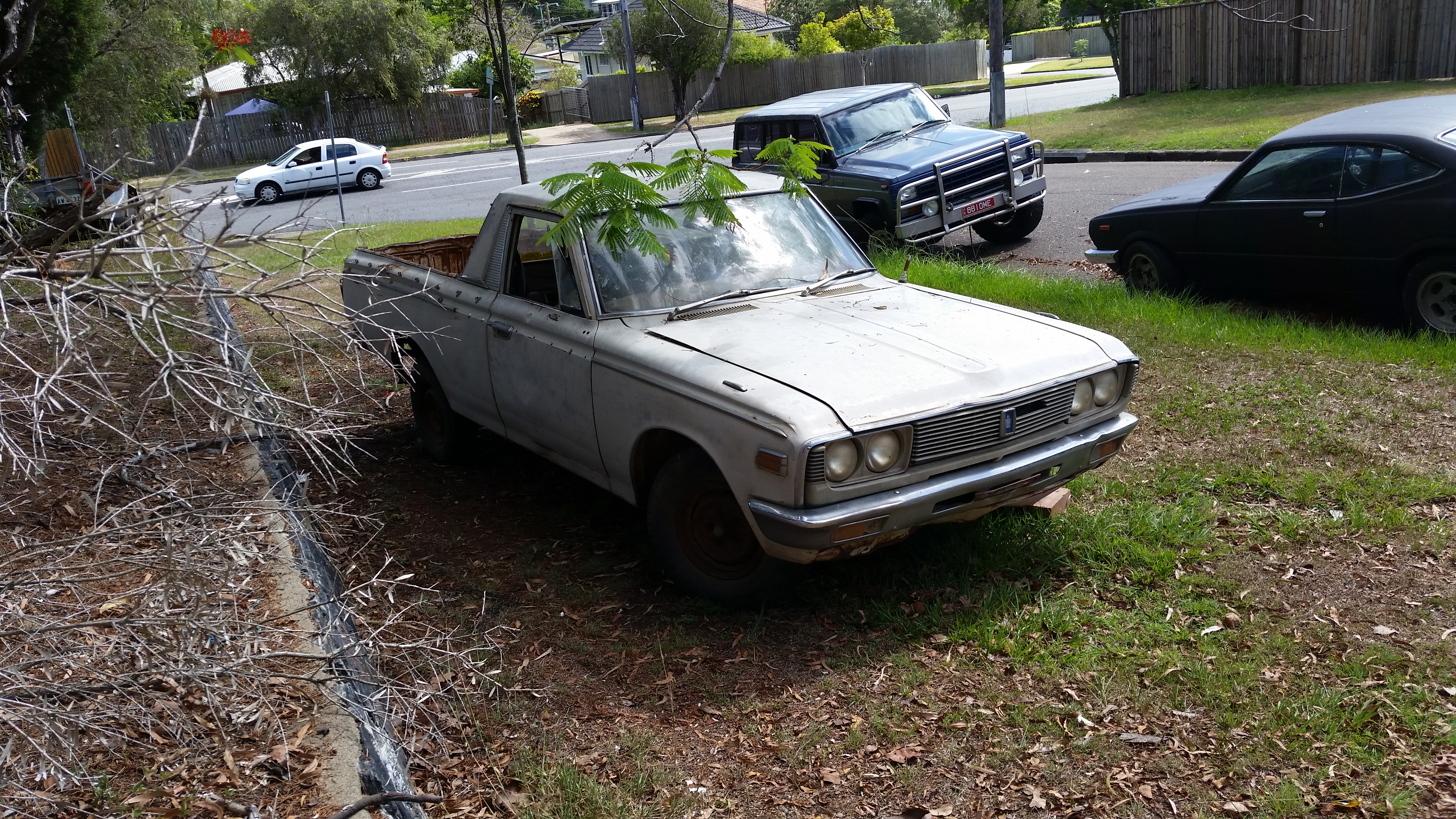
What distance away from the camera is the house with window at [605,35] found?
48375mm

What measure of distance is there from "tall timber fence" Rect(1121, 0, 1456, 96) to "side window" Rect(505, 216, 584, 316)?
17.3 metres

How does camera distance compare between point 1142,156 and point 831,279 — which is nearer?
point 831,279

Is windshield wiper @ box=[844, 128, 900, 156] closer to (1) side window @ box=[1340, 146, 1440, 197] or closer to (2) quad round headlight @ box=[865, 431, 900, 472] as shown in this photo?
(1) side window @ box=[1340, 146, 1440, 197]

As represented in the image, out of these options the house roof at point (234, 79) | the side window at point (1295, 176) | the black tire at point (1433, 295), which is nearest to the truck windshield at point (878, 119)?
the side window at point (1295, 176)

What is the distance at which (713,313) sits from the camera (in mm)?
5094

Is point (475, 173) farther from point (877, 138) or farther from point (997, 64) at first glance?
point (877, 138)

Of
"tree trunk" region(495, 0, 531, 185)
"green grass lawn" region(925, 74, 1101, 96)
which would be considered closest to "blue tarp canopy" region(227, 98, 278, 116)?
"green grass lawn" region(925, 74, 1101, 96)

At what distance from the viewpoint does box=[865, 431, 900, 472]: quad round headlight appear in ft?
13.2

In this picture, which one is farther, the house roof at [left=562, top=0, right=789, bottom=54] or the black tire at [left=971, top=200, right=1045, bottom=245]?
the house roof at [left=562, top=0, right=789, bottom=54]

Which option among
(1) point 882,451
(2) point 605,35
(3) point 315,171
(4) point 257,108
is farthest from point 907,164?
(2) point 605,35

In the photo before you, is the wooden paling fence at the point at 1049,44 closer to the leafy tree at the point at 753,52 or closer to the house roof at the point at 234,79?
the leafy tree at the point at 753,52

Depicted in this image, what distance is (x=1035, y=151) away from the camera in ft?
38.6

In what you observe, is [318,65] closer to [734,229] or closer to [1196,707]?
[734,229]

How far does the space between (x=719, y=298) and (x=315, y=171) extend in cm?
2590
